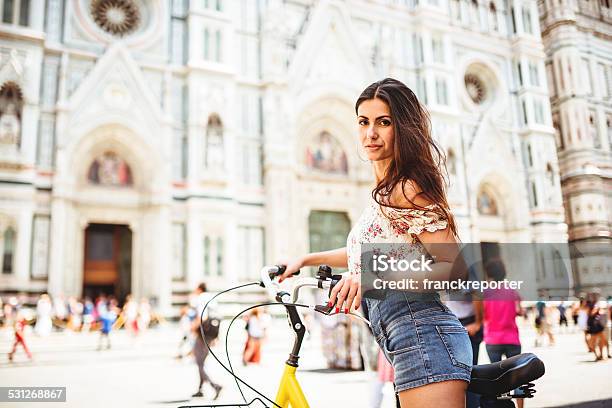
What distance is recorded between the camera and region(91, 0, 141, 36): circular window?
11711 mm

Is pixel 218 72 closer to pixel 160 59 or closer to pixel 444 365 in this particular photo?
pixel 160 59

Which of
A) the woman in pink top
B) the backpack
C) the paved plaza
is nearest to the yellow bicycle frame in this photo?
the paved plaza

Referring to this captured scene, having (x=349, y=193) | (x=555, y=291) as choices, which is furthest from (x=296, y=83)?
(x=555, y=291)

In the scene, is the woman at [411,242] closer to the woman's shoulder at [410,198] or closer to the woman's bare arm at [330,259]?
the woman's shoulder at [410,198]

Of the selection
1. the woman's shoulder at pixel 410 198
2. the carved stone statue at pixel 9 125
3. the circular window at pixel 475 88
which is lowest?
the woman's shoulder at pixel 410 198

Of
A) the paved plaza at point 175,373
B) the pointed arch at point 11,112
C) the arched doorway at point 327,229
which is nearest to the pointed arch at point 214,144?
the arched doorway at point 327,229

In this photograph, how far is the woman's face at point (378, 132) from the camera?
129cm

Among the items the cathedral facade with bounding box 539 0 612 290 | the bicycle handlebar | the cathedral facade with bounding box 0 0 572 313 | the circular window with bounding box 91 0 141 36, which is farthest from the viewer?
the circular window with bounding box 91 0 141 36

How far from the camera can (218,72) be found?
1213 centimetres

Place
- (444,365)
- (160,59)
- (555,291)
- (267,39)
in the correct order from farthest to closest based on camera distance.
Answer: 1. (267,39)
2. (160,59)
3. (555,291)
4. (444,365)

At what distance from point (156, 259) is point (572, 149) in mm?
8619

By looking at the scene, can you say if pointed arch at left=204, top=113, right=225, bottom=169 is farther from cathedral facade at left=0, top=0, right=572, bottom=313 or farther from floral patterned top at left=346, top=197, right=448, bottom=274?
floral patterned top at left=346, top=197, right=448, bottom=274

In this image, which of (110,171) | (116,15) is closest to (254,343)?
(110,171)

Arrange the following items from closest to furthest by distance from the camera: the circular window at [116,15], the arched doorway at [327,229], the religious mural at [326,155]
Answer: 1. the circular window at [116,15]
2. the arched doorway at [327,229]
3. the religious mural at [326,155]
